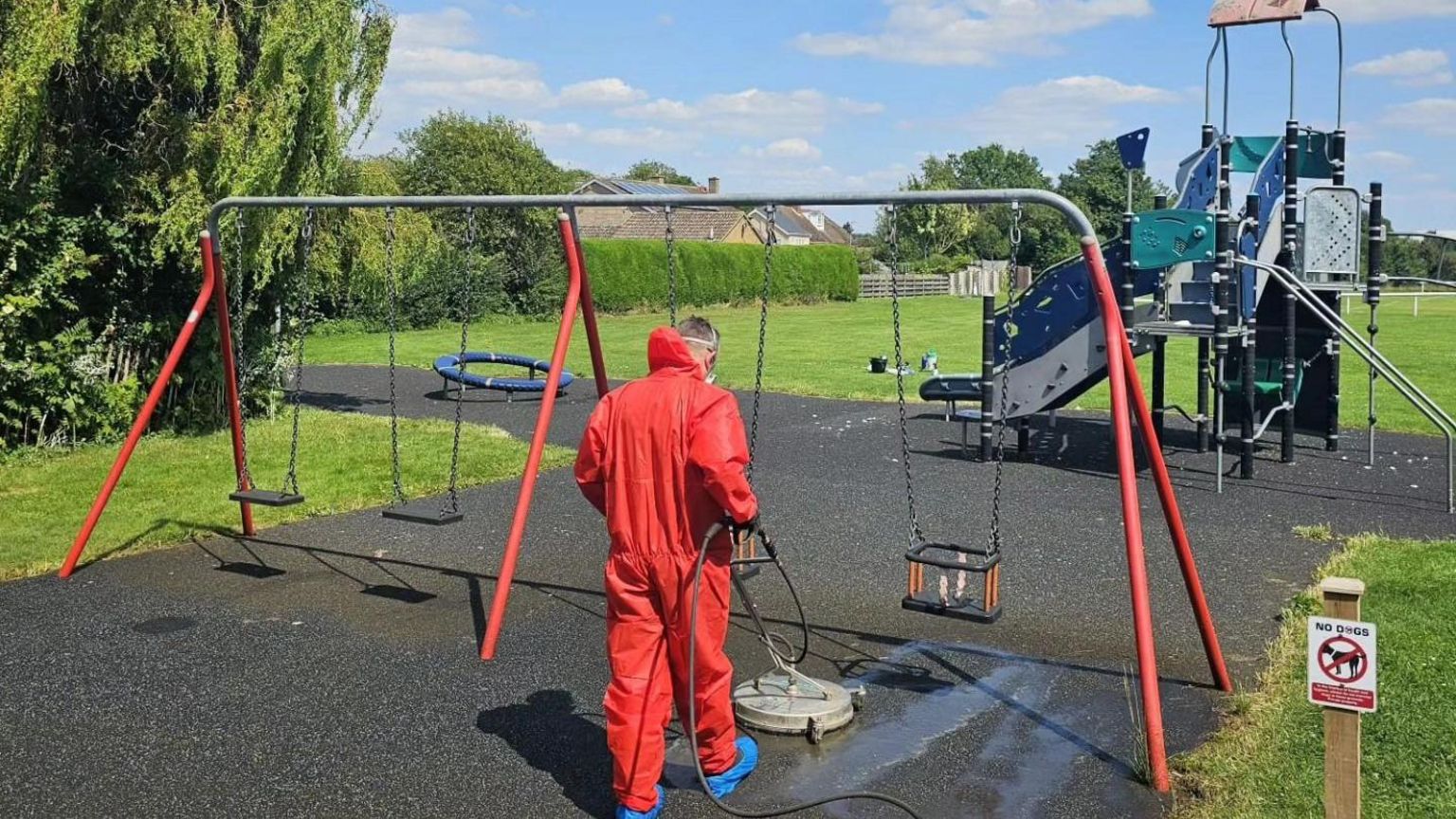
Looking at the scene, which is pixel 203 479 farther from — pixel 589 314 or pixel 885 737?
pixel 885 737

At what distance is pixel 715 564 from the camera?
4.29 m

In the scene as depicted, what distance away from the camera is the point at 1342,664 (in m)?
3.52

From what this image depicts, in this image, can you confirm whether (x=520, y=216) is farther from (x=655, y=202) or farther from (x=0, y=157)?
(x=655, y=202)

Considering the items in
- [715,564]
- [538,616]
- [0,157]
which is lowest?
[538,616]

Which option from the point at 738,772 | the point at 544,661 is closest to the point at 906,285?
the point at 544,661

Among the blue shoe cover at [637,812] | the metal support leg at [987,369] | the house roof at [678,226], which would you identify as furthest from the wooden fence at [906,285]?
the blue shoe cover at [637,812]

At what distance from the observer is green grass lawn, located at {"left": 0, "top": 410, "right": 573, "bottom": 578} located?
8836 mm

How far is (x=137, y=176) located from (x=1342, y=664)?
12311 millimetres

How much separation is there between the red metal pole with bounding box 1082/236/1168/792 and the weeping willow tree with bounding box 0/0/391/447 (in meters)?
9.83

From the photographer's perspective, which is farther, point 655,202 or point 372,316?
point 372,316

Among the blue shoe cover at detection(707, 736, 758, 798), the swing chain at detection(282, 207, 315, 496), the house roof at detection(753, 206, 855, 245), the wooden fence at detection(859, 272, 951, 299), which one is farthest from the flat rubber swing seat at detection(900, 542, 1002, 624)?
the house roof at detection(753, 206, 855, 245)

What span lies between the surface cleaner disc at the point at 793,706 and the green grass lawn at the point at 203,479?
5235mm

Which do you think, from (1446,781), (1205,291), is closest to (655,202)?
(1446,781)

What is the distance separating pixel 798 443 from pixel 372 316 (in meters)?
22.2
